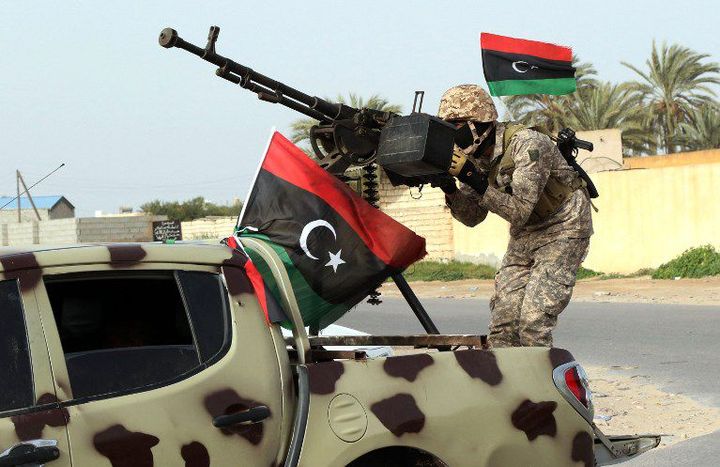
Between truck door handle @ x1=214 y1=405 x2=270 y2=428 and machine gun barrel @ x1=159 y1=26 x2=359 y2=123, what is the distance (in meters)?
2.16

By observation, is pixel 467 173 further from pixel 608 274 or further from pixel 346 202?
pixel 608 274

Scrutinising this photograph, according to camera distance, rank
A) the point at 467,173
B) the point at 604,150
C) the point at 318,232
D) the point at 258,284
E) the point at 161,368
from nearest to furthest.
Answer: the point at 161,368 → the point at 258,284 → the point at 318,232 → the point at 467,173 → the point at 604,150

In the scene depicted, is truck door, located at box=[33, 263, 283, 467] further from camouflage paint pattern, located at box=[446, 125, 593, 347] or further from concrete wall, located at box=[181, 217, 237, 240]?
concrete wall, located at box=[181, 217, 237, 240]

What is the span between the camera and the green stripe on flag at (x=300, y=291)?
4486 mm

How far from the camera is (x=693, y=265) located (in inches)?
895

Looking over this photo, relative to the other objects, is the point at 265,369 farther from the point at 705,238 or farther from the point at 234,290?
the point at 705,238

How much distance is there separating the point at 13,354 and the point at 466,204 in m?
3.18

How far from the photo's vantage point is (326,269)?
498 centimetres

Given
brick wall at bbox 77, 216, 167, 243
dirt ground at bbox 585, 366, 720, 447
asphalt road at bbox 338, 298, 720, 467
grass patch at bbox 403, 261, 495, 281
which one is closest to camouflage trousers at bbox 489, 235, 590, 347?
asphalt road at bbox 338, 298, 720, 467

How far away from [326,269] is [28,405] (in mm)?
1779

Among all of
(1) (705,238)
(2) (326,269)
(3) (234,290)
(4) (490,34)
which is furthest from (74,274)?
(1) (705,238)

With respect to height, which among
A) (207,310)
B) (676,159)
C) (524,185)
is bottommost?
(207,310)

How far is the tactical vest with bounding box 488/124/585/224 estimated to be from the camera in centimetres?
591

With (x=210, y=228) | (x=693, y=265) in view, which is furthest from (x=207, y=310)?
(x=210, y=228)
